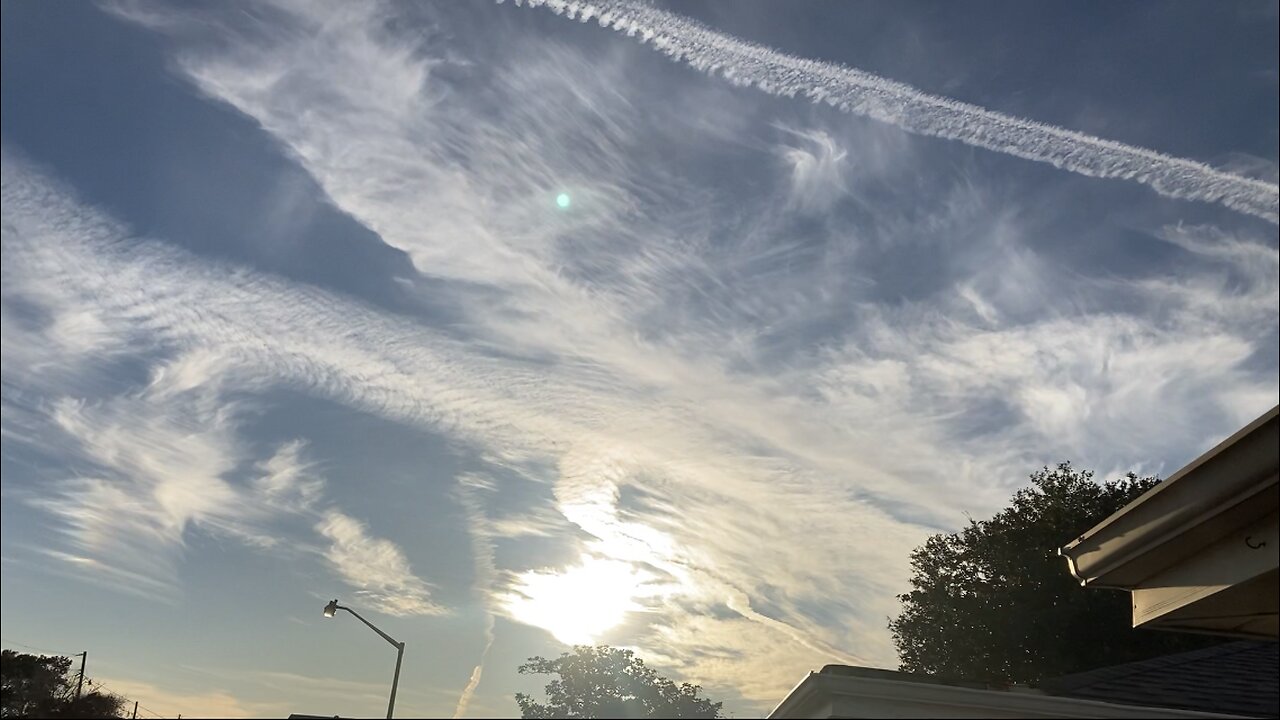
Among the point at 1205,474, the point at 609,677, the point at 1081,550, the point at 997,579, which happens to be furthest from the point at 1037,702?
the point at 609,677

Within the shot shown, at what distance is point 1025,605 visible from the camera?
40.2 metres

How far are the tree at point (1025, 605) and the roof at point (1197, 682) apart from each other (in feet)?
87.4

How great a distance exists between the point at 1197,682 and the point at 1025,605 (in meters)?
33.1

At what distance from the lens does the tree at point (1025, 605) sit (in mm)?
37500

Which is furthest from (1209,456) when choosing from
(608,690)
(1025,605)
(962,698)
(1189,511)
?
(608,690)

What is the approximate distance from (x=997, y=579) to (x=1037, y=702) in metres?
39.6

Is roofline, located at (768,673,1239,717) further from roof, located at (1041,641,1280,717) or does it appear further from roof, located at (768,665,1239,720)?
roof, located at (1041,641,1280,717)

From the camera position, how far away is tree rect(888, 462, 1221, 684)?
37.5m

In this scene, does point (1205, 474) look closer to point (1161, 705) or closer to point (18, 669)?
point (1161, 705)

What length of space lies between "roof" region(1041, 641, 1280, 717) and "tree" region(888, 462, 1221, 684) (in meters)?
26.6

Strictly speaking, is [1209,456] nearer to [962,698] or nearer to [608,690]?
[962,698]

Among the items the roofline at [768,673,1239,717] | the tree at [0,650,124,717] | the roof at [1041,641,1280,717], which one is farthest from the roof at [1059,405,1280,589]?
the tree at [0,650,124,717]

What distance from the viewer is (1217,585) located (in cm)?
620

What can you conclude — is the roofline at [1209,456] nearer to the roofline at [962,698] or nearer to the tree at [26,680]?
the roofline at [962,698]
